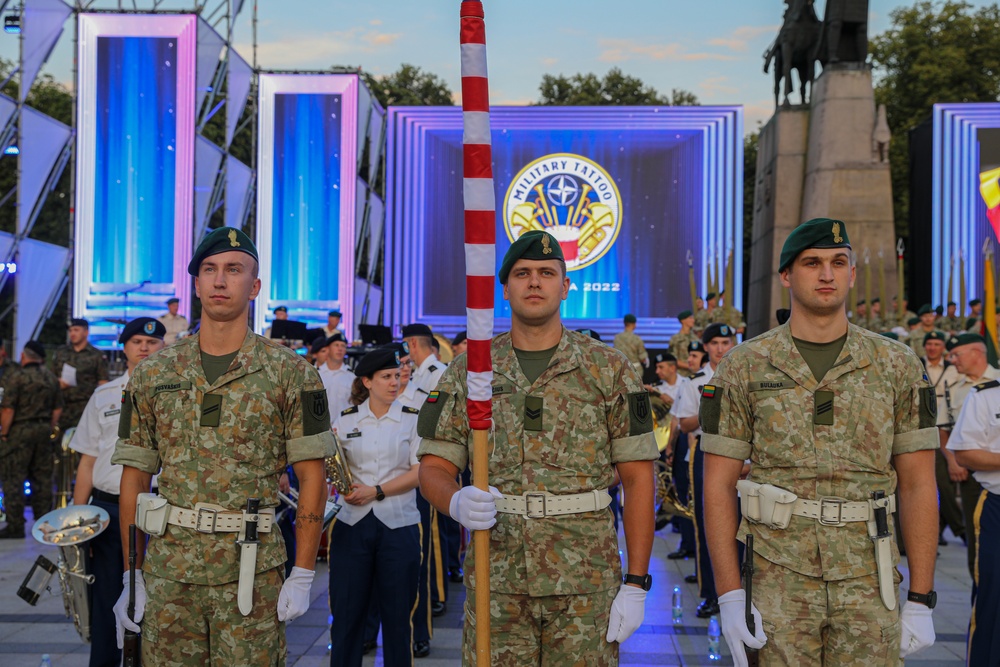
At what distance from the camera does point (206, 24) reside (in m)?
22.6

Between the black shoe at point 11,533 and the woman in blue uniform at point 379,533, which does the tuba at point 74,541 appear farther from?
the black shoe at point 11,533

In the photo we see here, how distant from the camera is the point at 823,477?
143 inches

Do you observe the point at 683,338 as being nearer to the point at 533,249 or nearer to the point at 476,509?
the point at 533,249

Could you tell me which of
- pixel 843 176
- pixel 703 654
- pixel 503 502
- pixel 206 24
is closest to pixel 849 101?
pixel 843 176

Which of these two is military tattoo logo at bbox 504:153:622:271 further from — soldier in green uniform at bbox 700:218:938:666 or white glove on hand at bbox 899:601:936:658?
white glove on hand at bbox 899:601:936:658

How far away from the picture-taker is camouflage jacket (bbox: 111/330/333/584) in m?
3.84

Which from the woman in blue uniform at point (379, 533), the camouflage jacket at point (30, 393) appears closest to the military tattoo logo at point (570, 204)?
the camouflage jacket at point (30, 393)

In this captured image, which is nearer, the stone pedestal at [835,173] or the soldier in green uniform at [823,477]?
the soldier in green uniform at [823,477]

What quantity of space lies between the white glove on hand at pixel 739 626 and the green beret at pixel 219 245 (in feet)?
7.43

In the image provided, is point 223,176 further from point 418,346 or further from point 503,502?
point 503,502

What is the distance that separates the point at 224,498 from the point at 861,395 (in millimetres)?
2393

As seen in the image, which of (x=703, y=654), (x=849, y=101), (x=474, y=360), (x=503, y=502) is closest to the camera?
(x=474, y=360)

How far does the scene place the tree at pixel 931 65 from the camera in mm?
39500

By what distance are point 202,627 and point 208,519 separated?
1.36ft
